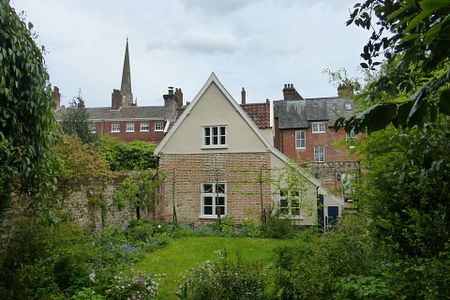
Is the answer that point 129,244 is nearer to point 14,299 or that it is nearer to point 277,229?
point 277,229

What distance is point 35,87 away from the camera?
3.78 m

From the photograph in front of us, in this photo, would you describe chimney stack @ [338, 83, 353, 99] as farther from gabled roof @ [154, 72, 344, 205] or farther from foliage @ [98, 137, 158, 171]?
foliage @ [98, 137, 158, 171]

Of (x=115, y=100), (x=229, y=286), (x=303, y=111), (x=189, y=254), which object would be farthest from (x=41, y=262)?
(x=115, y=100)

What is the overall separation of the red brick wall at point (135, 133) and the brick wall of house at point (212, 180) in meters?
26.8

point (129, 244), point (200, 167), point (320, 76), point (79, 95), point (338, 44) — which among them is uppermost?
point (79, 95)

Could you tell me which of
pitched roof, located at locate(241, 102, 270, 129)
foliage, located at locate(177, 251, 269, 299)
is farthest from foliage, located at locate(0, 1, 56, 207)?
pitched roof, located at locate(241, 102, 270, 129)

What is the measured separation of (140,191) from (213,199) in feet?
11.8

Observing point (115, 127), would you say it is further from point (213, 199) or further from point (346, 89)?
point (346, 89)

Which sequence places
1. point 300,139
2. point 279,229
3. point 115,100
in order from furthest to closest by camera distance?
point 115,100 → point 300,139 → point 279,229

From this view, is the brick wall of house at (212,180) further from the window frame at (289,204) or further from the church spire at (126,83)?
the church spire at (126,83)

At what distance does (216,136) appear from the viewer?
55.9 feet

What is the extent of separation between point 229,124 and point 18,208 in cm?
1250

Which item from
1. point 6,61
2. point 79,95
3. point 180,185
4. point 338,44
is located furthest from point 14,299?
point 79,95

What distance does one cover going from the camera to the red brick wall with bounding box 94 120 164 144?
4362 centimetres
